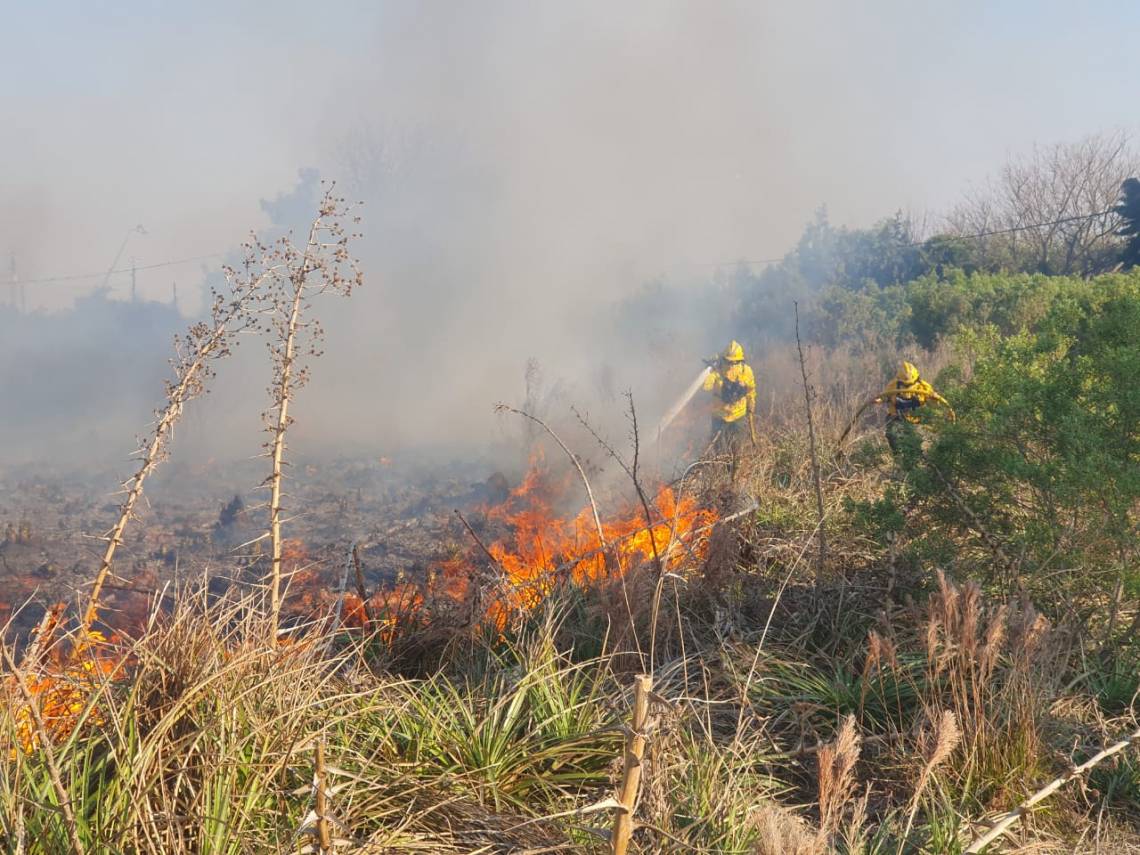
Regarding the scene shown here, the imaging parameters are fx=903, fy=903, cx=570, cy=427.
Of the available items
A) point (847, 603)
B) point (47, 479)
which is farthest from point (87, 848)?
point (47, 479)

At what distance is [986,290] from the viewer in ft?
53.6

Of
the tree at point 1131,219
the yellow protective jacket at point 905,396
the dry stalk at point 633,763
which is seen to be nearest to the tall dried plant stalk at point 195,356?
the dry stalk at point 633,763

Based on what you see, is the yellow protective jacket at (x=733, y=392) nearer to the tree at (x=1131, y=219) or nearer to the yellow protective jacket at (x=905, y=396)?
the yellow protective jacket at (x=905, y=396)

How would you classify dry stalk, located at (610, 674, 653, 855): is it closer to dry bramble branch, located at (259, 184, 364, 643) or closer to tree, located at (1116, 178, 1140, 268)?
dry bramble branch, located at (259, 184, 364, 643)

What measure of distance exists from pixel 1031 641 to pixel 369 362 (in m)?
21.5

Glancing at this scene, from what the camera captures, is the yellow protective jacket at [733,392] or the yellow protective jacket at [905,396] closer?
the yellow protective jacket at [905,396]

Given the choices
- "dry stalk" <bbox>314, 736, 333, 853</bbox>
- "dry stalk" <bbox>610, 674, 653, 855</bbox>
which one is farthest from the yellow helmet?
"dry stalk" <bbox>314, 736, 333, 853</bbox>

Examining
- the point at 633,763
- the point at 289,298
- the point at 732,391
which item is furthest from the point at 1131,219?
the point at 633,763

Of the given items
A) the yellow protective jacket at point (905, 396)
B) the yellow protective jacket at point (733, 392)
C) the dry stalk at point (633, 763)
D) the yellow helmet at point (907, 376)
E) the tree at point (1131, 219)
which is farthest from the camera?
the tree at point (1131, 219)

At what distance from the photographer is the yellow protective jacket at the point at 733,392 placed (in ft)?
37.0

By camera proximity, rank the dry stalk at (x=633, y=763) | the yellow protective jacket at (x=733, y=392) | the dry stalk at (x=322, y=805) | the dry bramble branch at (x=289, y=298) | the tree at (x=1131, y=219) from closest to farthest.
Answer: the dry stalk at (x=322, y=805)
the dry stalk at (x=633, y=763)
the dry bramble branch at (x=289, y=298)
the yellow protective jacket at (x=733, y=392)
the tree at (x=1131, y=219)

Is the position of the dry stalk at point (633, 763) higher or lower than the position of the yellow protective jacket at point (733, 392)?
lower

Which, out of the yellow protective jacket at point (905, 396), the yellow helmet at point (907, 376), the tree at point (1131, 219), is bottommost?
the yellow protective jacket at point (905, 396)

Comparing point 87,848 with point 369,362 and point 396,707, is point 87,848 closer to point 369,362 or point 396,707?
point 396,707
